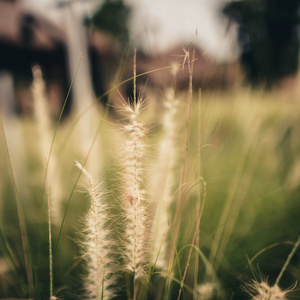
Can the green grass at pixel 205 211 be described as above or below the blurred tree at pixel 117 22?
below

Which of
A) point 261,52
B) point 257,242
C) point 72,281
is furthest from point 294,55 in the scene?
point 72,281

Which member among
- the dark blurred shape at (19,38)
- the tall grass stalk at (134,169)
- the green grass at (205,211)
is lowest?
the green grass at (205,211)

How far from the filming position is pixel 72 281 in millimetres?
578

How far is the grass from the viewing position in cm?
34

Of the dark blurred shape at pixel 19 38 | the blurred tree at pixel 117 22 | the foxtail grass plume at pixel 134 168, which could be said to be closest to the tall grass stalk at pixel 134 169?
the foxtail grass plume at pixel 134 168

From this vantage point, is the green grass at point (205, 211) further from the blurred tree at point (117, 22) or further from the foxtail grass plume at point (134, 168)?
the blurred tree at point (117, 22)

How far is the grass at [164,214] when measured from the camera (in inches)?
13.4

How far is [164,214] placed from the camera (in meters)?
0.47

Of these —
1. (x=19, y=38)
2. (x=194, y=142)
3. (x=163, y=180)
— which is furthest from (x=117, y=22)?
(x=163, y=180)

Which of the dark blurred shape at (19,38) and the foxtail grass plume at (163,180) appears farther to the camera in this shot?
the dark blurred shape at (19,38)

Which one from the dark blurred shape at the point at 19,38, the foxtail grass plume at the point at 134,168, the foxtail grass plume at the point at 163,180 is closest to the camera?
the foxtail grass plume at the point at 134,168

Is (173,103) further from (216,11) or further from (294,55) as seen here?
(294,55)

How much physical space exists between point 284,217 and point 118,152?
0.83 meters

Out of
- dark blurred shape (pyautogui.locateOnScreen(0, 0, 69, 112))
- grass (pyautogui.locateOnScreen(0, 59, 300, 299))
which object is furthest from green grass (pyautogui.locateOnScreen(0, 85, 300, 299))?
dark blurred shape (pyautogui.locateOnScreen(0, 0, 69, 112))
